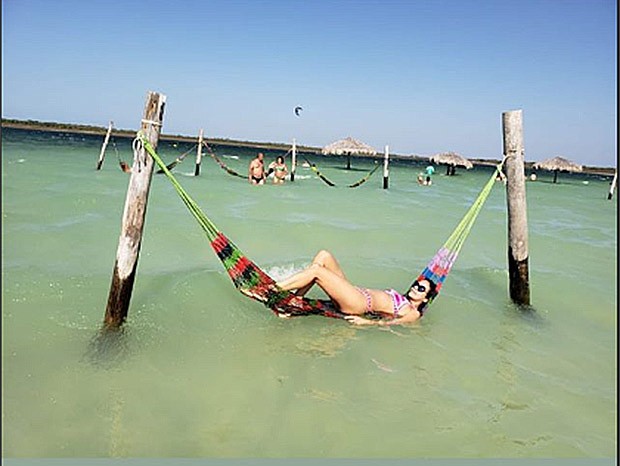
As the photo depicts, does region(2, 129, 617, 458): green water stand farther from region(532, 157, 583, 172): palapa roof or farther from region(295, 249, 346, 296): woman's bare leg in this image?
region(532, 157, 583, 172): palapa roof

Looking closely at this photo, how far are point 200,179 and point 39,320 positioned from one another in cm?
1178

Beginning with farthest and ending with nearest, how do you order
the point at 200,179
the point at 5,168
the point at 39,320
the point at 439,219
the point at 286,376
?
the point at 200,179
the point at 5,168
the point at 439,219
the point at 39,320
the point at 286,376

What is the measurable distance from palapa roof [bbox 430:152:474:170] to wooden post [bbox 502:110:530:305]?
1977 cm

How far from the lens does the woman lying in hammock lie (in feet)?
11.9

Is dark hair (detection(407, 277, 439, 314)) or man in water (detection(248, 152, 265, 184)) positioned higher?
man in water (detection(248, 152, 265, 184))

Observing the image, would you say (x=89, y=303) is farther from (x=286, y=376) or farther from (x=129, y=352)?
(x=286, y=376)

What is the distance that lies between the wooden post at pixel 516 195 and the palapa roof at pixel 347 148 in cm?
1790

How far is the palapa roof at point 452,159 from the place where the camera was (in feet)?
77.0

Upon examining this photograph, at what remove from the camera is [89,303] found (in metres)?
3.90

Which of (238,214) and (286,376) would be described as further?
(238,214)

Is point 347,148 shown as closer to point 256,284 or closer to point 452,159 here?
point 452,159

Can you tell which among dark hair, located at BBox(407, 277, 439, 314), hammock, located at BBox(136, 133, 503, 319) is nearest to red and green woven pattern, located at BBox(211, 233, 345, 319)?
hammock, located at BBox(136, 133, 503, 319)

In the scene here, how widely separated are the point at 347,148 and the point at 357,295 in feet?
62.8

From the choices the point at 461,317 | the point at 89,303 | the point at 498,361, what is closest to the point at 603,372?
the point at 498,361
